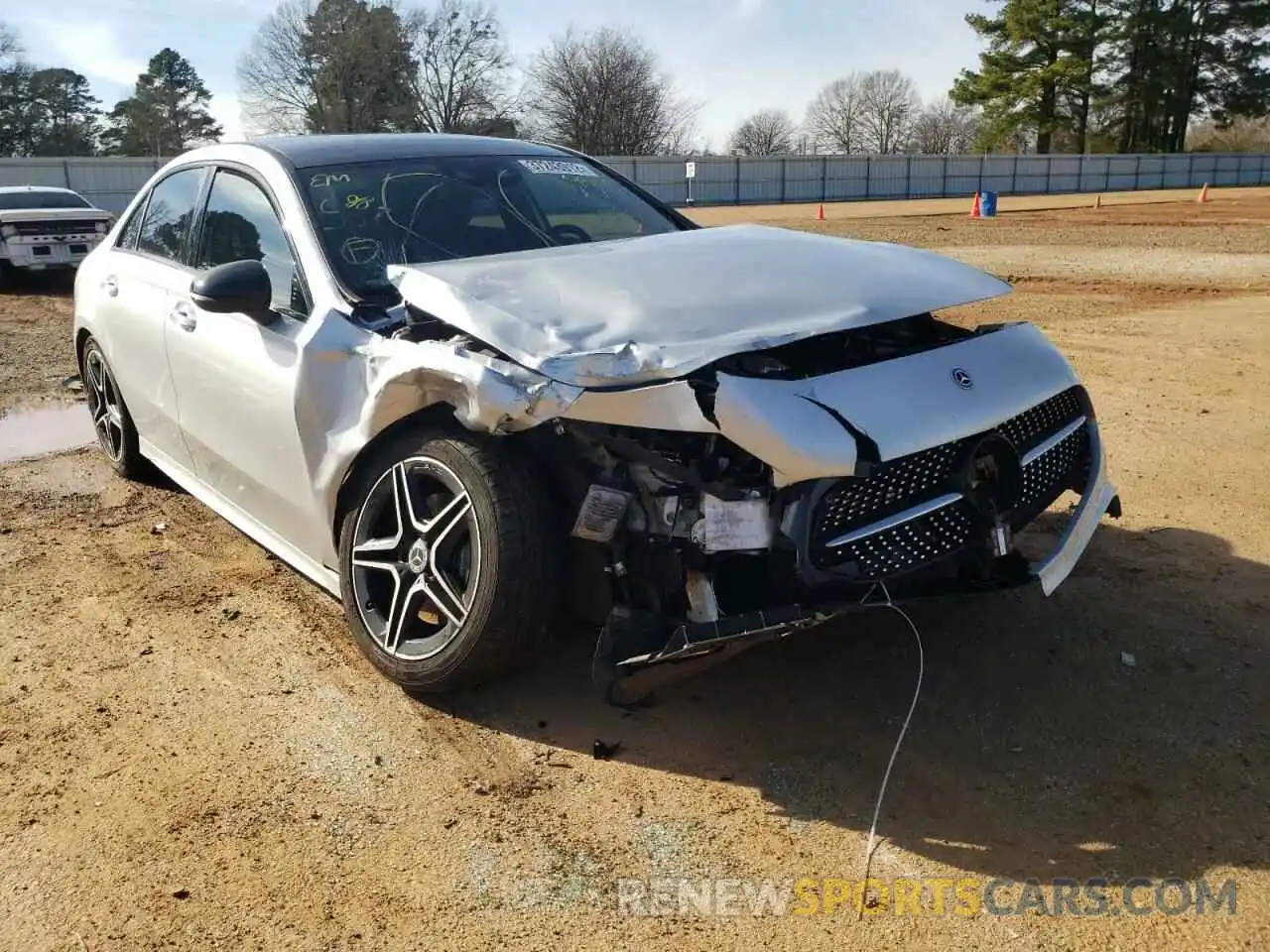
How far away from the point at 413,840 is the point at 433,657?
63cm

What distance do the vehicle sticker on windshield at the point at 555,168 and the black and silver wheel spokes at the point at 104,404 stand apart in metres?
2.46

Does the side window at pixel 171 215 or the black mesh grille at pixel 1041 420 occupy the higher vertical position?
the side window at pixel 171 215

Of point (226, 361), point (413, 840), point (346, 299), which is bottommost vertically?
point (413, 840)

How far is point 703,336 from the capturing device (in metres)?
2.96

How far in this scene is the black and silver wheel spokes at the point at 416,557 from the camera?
3.23m

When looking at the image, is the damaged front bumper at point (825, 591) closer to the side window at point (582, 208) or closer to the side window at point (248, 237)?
the side window at point (248, 237)

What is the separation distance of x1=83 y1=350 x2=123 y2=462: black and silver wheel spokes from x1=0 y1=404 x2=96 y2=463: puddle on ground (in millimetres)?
860

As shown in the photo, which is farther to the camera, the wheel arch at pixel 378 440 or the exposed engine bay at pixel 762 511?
the wheel arch at pixel 378 440

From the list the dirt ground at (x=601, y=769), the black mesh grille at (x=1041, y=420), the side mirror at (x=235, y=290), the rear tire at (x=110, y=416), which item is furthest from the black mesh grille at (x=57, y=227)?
the black mesh grille at (x=1041, y=420)

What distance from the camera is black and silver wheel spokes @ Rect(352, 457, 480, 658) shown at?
323 cm

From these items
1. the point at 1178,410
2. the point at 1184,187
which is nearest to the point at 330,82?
the point at 1184,187

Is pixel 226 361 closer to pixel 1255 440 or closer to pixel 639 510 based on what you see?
pixel 639 510

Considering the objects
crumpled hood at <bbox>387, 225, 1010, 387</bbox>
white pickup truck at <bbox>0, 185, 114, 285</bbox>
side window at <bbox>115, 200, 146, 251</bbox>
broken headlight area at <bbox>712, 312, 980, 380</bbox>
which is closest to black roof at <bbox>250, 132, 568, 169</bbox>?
crumpled hood at <bbox>387, 225, 1010, 387</bbox>

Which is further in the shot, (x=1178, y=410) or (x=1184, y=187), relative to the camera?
(x=1184, y=187)
